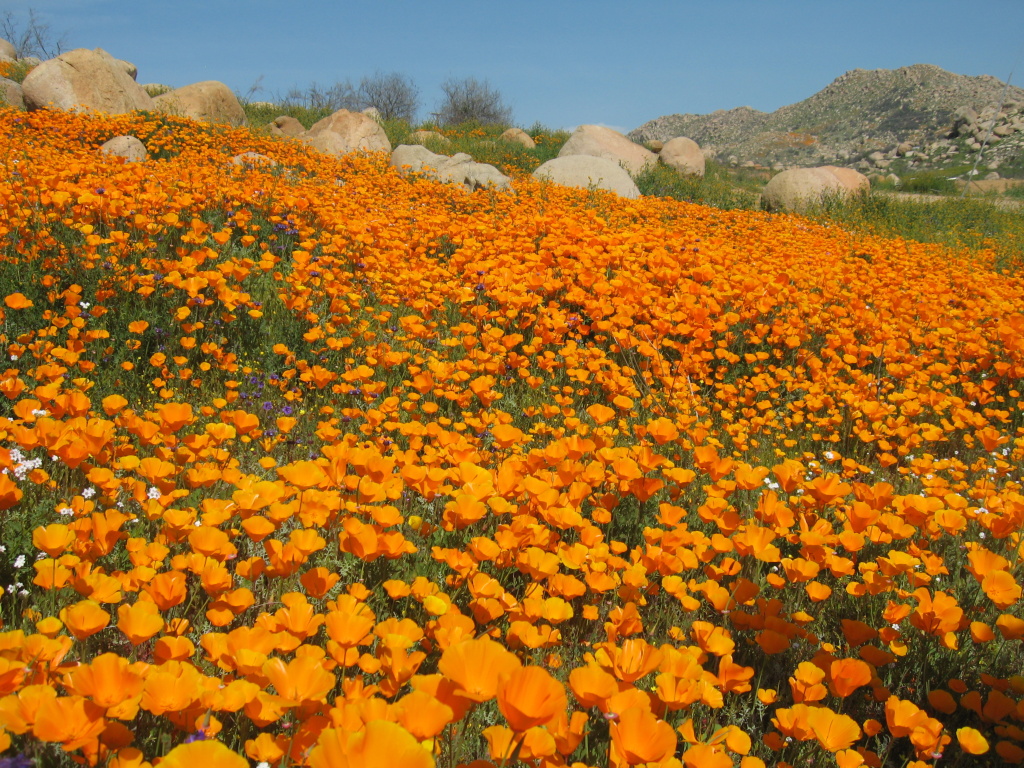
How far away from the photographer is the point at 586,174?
13.1 meters

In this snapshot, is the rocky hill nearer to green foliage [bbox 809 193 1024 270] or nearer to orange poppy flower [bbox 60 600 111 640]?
green foliage [bbox 809 193 1024 270]

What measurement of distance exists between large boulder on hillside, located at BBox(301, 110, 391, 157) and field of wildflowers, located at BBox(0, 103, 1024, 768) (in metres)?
9.86

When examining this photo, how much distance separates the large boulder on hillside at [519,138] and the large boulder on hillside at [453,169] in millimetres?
5099

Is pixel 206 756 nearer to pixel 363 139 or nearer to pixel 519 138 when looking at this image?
pixel 363 139

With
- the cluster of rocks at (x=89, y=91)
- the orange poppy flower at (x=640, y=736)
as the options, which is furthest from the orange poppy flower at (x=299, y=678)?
the cluster of rocks at (x=89, y=91)

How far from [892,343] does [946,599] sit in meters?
3.90

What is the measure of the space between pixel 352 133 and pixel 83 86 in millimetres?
6036

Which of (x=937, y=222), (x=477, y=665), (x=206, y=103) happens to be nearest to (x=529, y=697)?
(x=477, y=665)

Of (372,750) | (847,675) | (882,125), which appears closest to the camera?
(372,750)

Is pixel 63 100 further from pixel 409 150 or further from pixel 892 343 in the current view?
pixel 892 343

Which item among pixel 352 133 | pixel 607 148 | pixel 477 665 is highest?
pixel 352 133

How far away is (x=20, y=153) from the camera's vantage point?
23.4 feet

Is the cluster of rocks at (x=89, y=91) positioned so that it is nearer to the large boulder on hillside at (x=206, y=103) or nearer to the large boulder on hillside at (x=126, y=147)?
the large boulder on hillside at (x=206, y=103)

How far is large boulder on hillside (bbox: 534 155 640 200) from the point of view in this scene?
12.9 m
